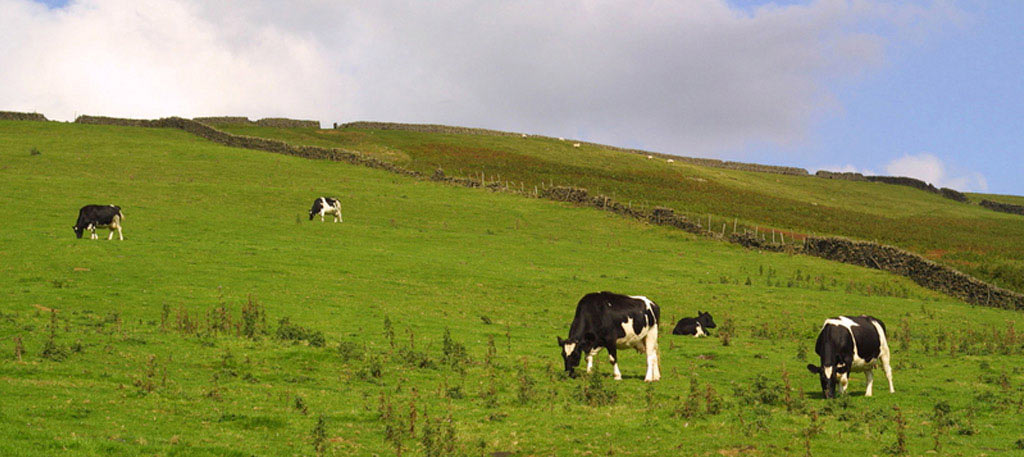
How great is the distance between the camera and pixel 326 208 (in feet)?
169

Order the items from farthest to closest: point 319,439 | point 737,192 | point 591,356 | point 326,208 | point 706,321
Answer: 1. point 737,192
2. point 326,208
3. point 706,321
4. point 591,356
5. point 319,439

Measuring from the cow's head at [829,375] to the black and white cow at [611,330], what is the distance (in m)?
3.77

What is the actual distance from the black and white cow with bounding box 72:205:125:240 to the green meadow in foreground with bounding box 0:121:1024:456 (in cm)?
116

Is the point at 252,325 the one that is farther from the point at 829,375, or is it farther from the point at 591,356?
the point at 829,375

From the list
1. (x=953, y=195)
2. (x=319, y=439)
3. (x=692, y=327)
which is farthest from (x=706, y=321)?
(x=953, y=195)

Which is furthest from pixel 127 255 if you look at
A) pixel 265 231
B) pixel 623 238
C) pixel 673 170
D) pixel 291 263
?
pixel 673 170

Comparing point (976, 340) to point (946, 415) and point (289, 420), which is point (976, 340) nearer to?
point (946, 415)

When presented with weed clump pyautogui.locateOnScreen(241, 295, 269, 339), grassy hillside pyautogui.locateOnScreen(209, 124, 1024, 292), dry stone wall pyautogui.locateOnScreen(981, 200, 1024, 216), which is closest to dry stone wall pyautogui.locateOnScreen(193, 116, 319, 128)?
grassy hillside pyautogui.locateOnScreen(209, 124, 1024, 292)

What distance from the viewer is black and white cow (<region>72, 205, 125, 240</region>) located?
127ft

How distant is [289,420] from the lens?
14688 millimetres

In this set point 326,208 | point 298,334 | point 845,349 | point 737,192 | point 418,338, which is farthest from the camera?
point 737,192

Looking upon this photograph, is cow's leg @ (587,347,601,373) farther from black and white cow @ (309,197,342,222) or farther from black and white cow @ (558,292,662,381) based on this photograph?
black and white cow @ (309,197,342,222)

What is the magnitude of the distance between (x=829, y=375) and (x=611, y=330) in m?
5.01

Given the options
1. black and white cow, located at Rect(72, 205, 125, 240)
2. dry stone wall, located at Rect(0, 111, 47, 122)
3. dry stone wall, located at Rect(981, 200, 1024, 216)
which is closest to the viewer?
black and white cow, located at Rect(72, 205, 125, 240)
